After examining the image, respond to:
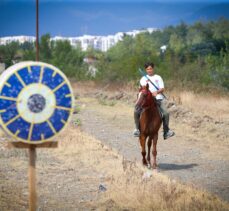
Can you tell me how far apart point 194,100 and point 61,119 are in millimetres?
19630

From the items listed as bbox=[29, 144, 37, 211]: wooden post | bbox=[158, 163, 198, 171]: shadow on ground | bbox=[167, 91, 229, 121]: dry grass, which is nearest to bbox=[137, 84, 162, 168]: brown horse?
bbox=[158, 163, 198, 171]: shadow on ground

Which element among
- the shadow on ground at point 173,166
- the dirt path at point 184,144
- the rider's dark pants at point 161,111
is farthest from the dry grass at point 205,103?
the rider's dark pants at point 161,111

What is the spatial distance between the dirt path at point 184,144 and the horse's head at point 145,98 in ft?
4.74

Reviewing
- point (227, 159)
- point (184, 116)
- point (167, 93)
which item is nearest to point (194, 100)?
point (167, 93)

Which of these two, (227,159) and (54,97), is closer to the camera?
(54,97)

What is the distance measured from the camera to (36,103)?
6777 millimetres

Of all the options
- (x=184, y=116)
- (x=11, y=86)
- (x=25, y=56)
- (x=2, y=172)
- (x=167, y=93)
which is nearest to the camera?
(x=11, y=86)

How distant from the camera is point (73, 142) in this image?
15.2m

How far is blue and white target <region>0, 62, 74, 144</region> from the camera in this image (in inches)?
264

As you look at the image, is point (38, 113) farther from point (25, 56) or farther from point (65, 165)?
point (25, 56)

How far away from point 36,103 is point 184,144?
415 inches

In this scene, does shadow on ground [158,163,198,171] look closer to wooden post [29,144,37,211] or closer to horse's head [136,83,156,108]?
horse's head [136,83,156,108]

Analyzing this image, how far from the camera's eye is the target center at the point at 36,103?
6.76 metres

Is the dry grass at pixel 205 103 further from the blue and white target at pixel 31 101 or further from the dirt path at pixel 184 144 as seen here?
the blue and white target at pixel 31 101
